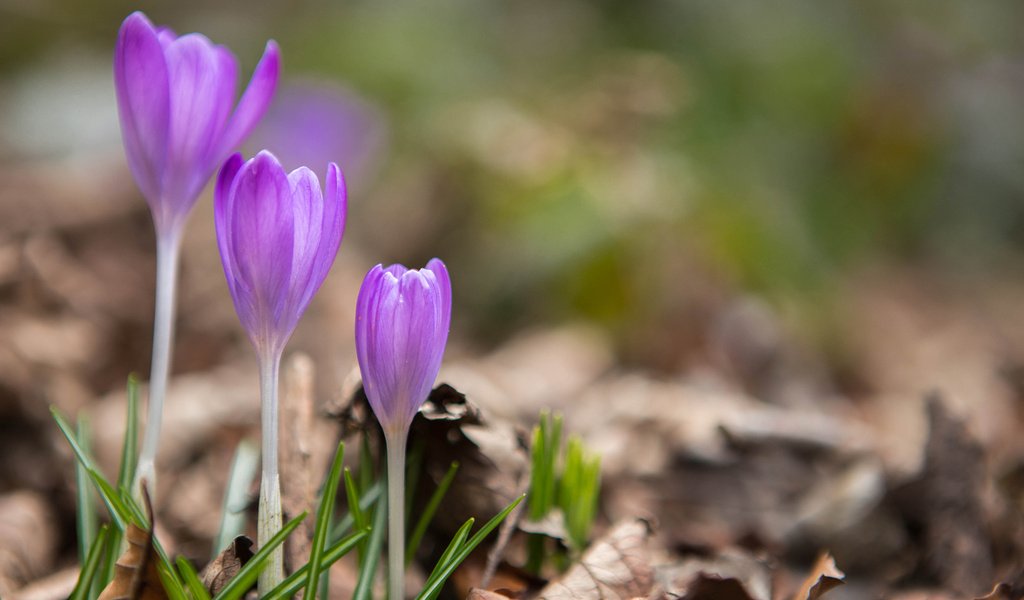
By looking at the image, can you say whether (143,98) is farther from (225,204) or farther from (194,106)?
(225,204)

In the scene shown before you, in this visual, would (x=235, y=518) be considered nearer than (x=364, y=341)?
No

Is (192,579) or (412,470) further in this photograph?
(412,470)

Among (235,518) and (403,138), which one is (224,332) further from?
(403,138)

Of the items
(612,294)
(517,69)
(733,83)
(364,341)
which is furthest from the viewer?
(517,69)

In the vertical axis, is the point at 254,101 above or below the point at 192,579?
above

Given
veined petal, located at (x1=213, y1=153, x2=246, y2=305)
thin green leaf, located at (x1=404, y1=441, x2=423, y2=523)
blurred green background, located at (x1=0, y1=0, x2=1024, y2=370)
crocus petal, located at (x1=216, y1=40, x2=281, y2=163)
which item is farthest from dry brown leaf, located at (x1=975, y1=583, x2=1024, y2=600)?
blurred green background, located at (x1=0, y1=0, x2=1024, y2=370)

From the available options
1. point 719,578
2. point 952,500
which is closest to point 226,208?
point 719,578

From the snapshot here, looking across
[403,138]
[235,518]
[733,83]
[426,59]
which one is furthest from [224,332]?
[733,83]
